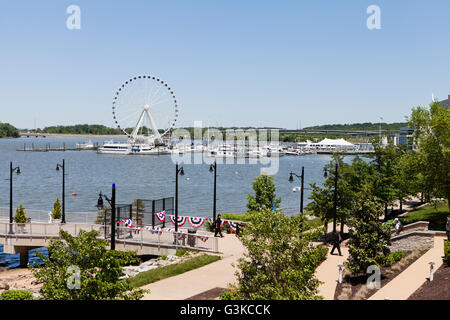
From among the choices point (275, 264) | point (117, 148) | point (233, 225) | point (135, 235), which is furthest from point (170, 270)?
point (117, 148)

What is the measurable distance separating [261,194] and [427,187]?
12451mm

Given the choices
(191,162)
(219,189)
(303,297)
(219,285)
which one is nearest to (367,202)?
(219,285)

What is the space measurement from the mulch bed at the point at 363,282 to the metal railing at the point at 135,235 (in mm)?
8220

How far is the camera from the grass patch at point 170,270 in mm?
19031

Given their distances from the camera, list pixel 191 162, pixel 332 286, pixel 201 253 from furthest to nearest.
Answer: pixel 191 162 < pixel 201 253 < pixel 332 286

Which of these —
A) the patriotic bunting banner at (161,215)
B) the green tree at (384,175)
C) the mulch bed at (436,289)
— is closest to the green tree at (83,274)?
the mulch bed at (436,289)

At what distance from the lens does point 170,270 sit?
2052cm

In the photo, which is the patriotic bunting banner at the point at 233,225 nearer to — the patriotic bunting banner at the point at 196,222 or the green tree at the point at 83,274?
the patriotic bunting banner at the point at 196,222

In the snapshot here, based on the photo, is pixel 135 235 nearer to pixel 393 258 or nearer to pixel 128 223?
pixel 128 223

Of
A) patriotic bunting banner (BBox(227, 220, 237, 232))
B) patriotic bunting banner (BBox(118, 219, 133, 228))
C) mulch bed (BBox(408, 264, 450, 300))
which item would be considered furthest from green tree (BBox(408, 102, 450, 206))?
patriotic bunting banner (BBox(118, 219, 133, 228))

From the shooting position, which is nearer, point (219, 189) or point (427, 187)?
point (427, 187)

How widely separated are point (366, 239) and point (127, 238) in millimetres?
14406
